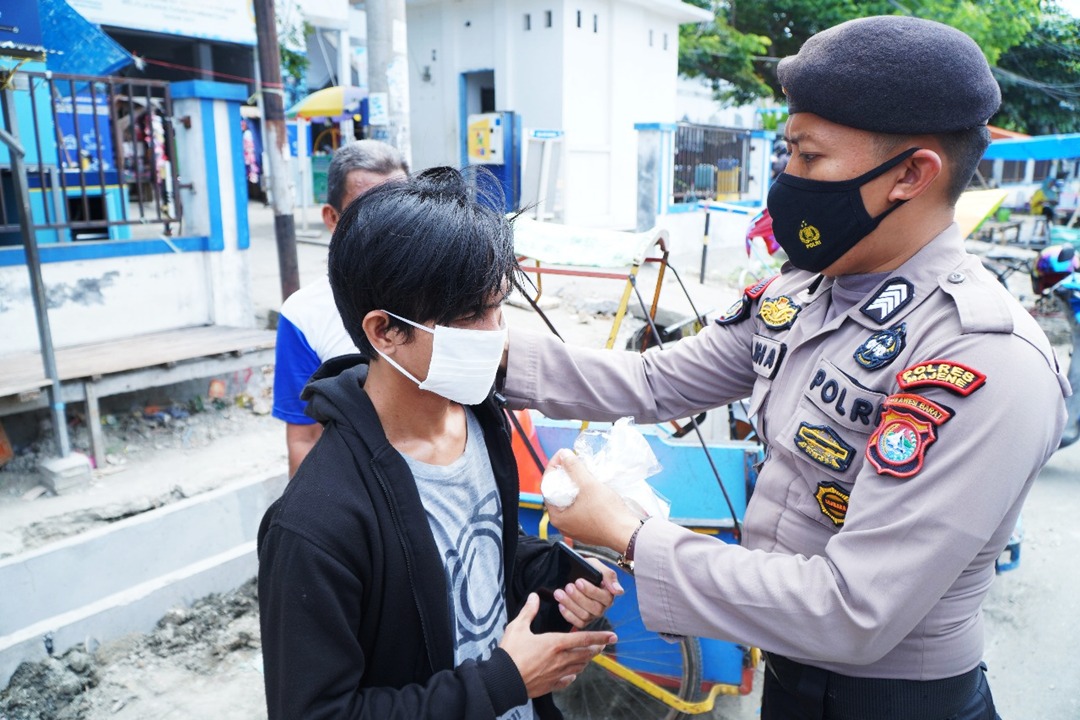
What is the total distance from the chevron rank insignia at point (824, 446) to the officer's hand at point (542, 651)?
20.3 inches

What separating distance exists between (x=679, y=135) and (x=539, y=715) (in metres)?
11.6

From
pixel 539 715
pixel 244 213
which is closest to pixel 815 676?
pixel 539 715

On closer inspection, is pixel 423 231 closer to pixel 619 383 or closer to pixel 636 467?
pixel 636 467

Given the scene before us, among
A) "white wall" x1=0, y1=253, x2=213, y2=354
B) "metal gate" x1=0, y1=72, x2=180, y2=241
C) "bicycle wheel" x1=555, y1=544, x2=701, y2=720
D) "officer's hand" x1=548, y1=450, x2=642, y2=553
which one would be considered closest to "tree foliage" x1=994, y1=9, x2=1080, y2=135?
"metal gate" x1=0, y1=72, x2=180, y2=241

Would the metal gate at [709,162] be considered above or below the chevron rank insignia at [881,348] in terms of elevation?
above

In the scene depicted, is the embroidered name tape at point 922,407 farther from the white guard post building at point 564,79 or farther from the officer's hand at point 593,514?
the white guard post building at point 564,79

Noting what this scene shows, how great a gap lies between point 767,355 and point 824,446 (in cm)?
32

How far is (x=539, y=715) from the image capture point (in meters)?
1.64

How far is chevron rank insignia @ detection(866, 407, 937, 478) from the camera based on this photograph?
1.19m

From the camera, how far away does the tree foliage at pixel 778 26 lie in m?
17.4

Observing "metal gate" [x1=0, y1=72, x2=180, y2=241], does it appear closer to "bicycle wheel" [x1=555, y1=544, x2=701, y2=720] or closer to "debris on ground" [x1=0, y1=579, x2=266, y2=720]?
"debris on ground" [x1=0, y1=579, x2=266, y2=720]

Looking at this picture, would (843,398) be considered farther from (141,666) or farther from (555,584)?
(141,666)

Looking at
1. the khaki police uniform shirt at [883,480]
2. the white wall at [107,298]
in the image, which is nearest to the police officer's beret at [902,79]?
the khaki police uniform shirt at [883,480]

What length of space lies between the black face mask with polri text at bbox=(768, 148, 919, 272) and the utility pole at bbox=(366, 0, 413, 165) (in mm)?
4425
